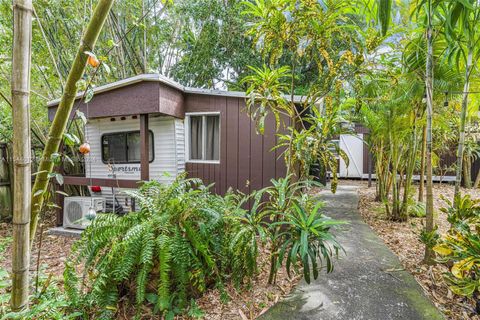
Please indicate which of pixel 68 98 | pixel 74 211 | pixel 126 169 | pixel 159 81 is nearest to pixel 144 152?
pixel 159 81

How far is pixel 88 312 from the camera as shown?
1.98 metres

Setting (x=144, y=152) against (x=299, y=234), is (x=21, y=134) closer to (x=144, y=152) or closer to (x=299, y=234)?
(x=299, y=234)

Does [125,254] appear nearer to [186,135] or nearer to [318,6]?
[318,6]

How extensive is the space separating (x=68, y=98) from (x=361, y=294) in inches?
102

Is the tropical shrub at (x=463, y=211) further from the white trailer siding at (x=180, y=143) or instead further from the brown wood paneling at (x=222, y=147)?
the white trailer siding at (x=180, y=143)

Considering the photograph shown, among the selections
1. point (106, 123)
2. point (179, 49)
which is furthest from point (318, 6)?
point (179, 49)

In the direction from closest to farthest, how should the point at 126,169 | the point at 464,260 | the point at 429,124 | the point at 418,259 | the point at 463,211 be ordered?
the point at 464,260 → the point at 463,211 → the point at 429,124 → the point at 418,259 → the point at 126,169

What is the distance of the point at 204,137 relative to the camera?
5094 millimetres

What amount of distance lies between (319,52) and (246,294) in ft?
8.27

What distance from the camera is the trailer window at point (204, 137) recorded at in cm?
500

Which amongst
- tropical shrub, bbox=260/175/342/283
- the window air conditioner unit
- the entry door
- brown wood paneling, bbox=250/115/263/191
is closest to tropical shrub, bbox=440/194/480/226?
tropical shrub, bbox=260/175/342/283

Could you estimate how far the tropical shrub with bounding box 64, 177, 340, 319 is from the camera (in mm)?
1926

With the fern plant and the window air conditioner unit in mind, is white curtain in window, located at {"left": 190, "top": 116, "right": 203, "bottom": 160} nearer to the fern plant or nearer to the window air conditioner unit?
the window air conditioner unit

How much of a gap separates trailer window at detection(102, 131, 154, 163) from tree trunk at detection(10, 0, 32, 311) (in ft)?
16.1
